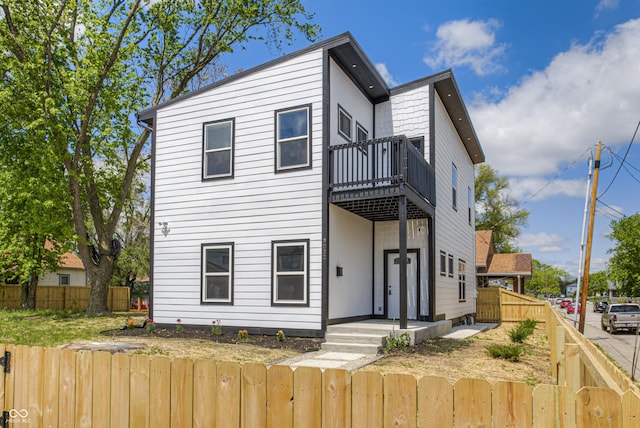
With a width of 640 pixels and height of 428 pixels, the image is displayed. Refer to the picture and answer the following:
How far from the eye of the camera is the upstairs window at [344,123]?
13.5 metres

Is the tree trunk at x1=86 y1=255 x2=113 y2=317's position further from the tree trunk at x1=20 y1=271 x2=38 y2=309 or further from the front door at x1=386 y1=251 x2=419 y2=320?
the front door at x1=386 y1=251 x2=419 y2=320

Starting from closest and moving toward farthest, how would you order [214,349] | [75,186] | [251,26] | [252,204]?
[214,349] < [252,204] < [75,186] < [251,26]

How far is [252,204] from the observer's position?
528 inches

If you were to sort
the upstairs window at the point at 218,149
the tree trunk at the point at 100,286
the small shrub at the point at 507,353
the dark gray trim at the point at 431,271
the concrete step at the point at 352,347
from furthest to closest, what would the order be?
1. the tree trunk at the point at 100,286
2. the dark gray trim at the point at 431,271
3. the upstairs window at the point at 218,149
4. the concrete step at the point at 352,347
5. the small shrub at the point at 507,353

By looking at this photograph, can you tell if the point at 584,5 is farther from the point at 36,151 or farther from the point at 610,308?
the point at 36,151

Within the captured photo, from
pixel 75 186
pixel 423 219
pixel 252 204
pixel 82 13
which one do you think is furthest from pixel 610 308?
pixel 82 13

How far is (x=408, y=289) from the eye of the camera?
1487cm

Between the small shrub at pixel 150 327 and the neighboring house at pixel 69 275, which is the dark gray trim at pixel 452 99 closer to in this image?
the small shrub at pixel 150 327

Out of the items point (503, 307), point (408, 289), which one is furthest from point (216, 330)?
point (503, 307)

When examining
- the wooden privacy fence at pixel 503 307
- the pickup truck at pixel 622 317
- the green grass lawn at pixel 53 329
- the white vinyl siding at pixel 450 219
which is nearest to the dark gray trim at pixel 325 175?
the white vinyl siding at pixel 450 219

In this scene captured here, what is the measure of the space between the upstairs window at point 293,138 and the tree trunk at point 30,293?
761 inches

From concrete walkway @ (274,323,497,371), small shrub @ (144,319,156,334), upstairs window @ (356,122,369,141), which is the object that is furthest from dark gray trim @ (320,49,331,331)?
small shrub @ (144,319,156,334)

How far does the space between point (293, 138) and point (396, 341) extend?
218 inches

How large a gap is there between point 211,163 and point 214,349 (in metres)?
5.54
